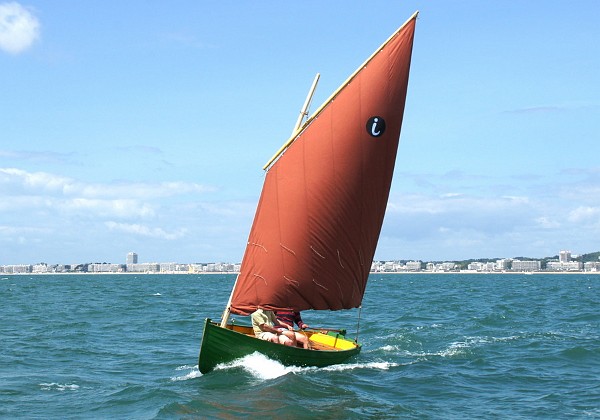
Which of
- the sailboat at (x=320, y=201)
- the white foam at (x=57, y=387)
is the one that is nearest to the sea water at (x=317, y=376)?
the white foam at (x=57, y=387)

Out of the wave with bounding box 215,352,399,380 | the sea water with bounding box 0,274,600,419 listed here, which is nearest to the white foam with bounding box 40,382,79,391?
the sea water with bounding box 0,274,600,419

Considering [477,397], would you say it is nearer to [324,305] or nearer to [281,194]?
[324,305]

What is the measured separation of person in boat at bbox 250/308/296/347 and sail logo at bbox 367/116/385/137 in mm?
5934

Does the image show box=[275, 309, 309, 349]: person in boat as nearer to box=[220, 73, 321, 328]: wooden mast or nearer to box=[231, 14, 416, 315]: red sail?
box=[231, 14, 416, 315]: red sail

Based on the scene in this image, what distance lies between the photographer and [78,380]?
822 inches

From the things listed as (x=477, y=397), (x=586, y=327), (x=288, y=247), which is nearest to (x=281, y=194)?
(x=288, y=247)

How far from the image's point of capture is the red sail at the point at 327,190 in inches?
800

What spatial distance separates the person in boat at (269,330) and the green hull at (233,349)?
0.39m

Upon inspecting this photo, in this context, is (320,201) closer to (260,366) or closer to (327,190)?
(327,190)

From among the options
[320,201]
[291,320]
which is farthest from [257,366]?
[320,201]

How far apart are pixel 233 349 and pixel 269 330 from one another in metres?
1.42

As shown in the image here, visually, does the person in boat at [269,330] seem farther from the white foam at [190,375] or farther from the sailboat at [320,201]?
the white foam at [190,375]

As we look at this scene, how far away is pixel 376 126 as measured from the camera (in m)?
20.6

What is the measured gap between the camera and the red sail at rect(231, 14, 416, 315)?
800 inches
